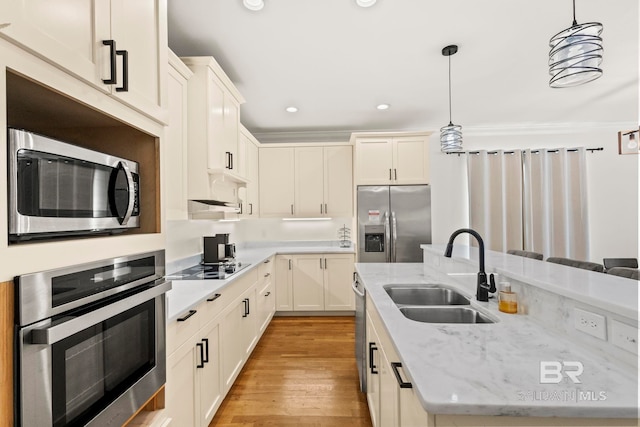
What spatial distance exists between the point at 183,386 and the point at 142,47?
1534 mm

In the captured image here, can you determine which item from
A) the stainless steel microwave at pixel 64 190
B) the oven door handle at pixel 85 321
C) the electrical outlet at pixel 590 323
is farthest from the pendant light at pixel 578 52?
the oven door handle at pixel 85 321

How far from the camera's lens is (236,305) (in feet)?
8.00

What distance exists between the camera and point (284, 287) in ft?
13.8

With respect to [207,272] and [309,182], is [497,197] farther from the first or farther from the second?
[207,272]

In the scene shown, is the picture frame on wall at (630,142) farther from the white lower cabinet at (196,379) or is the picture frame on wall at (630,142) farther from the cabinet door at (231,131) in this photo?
the white lower cabinet at (196,379)

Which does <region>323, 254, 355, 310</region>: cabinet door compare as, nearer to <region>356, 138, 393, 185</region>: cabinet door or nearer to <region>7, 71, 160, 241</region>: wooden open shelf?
<region>356, 138, 393, 185</region>: cabinet door

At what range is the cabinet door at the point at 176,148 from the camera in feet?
6.69

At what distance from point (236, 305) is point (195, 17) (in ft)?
6.96

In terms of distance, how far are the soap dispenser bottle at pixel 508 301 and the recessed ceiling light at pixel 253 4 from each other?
2179mm

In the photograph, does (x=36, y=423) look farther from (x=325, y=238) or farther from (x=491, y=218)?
(x=491, y=218)

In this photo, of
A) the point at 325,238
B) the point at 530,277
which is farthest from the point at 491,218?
the point at 530,277

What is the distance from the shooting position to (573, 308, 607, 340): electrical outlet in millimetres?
961

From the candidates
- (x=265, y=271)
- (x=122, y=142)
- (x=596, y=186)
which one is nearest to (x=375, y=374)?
(x=122, y=142)

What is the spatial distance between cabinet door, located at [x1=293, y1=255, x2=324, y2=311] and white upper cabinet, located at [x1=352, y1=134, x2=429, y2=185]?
131cm
